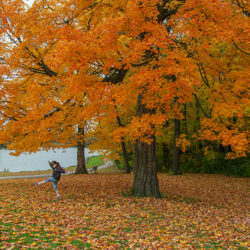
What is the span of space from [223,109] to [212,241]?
16.3ft

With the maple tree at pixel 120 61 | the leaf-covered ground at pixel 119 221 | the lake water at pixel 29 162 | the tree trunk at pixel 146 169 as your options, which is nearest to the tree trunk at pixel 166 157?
the lake water at pixel 29 162

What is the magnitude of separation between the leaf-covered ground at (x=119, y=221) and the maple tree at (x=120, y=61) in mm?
1815

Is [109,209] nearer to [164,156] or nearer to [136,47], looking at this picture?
[136,47]

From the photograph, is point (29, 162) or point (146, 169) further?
point (29, 162)

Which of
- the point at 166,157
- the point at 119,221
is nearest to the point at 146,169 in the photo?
the point at 119,221

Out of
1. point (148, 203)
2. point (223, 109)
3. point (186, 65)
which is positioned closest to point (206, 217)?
point (148, 203)

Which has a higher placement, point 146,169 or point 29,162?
point 146,169

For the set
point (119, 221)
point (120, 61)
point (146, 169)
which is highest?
point (120, 61)

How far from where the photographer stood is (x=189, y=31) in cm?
866

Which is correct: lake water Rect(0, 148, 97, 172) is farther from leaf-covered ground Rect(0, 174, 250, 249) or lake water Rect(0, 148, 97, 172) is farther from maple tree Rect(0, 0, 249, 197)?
leaf-covered ground Rect(0, 174, 250, 249)

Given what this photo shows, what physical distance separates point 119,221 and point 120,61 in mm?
5352

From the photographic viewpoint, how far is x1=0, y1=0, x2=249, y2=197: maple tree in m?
8.23

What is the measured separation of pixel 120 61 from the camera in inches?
369

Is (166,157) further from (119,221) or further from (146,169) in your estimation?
(119,221)
